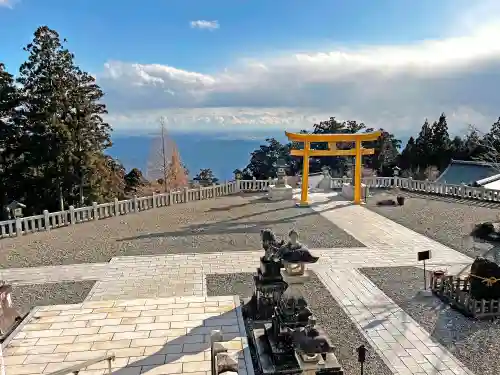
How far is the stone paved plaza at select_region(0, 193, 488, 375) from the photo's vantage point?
615 centimetres

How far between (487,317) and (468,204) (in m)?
12.5

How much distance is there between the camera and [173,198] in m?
19.8

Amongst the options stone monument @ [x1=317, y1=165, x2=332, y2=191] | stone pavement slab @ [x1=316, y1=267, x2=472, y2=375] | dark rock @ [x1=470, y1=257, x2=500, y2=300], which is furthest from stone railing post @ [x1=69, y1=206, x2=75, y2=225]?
dark rock @ [x1=470, y1=257, x2=500, y2=300]

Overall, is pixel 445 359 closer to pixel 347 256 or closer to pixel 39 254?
pixel 347 256

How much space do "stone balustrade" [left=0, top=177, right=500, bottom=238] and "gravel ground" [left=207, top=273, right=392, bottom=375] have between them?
28.2ft

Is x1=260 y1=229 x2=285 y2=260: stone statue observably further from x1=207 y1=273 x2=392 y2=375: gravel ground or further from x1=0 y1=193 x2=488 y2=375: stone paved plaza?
x1=207 y1=273 x2=392 y2=375: gravel ground

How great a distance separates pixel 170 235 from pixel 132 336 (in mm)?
7263

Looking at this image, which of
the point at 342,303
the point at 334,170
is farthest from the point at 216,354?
the point at 334,170

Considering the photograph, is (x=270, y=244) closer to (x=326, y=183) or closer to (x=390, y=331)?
(x=390, y=331)

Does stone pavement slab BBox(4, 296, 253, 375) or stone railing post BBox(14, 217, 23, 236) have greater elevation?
stone railing post BBox(14, 217, 23, 236)

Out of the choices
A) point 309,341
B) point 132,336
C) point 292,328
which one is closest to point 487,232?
point 292,328

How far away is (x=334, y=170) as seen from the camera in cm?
3541

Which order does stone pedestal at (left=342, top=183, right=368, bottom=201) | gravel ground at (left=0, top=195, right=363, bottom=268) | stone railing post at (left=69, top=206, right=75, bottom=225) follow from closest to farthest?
gravel ground at (left=0, top=195, right=363, bottom=268)
stone railing post at (left=69, top=206, right=75, bottom=225)
stone pedestal at (left=342, top=183, right=368, bottom=201)

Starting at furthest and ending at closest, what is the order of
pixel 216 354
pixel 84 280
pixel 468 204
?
pixel 468 204, pixel 84 280, pixel 216 354
